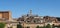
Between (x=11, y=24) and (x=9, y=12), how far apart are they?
9.50m

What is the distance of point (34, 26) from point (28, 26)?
1.59m

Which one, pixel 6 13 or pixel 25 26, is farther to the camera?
pixel 6 13

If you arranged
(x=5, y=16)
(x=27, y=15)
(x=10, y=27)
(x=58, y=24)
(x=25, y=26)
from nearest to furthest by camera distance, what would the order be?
(x=10, y=27), (x=25, y=26), (x=58, y=24), (x=5, y=16), (x=27, y=15)

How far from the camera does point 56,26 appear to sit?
5050 cm

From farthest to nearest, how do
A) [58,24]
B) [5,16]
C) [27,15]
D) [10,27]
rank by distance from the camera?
[27,15] → [5,16] → [58,24] → [10,27]

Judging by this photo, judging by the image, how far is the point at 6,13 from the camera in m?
56.4

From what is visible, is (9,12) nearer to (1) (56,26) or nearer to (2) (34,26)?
(2) (34,26)

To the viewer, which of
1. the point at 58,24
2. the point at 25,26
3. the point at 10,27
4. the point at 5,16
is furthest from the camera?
the point at 5,16

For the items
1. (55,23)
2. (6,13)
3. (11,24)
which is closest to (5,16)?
(6,13)

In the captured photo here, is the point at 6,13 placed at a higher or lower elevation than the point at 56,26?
higher

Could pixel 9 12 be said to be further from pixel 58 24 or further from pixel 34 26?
pixel 58 24

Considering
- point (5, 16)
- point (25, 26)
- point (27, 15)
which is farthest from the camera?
point (27, 15)

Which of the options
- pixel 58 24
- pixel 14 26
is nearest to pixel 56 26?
pixel 58 24

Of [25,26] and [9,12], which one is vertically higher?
[9,12]
